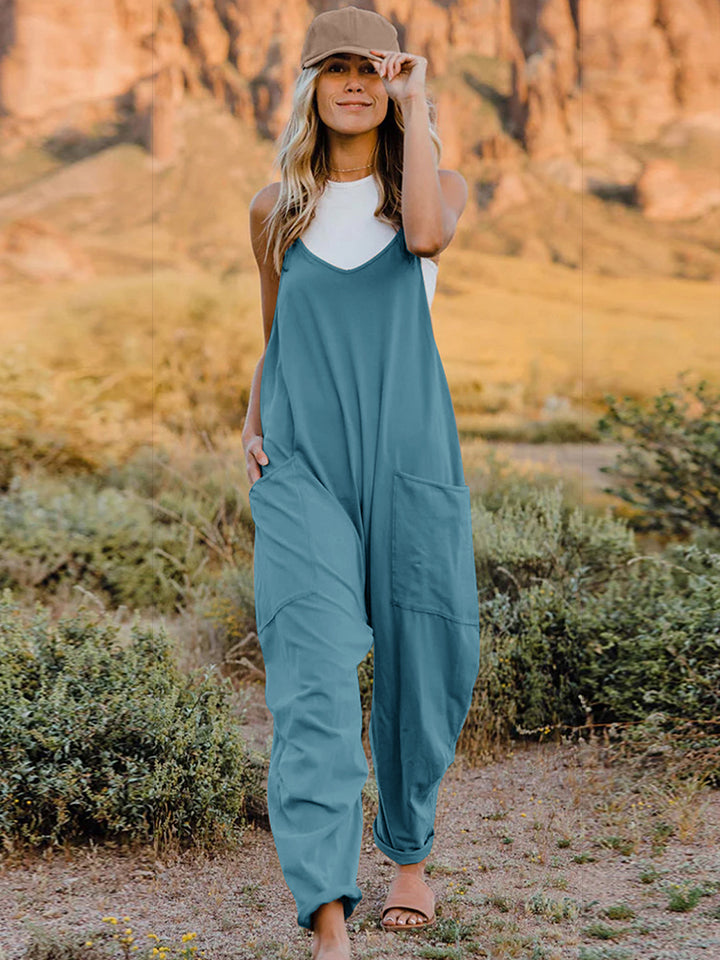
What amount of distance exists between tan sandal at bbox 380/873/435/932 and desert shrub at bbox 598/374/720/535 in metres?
3.14

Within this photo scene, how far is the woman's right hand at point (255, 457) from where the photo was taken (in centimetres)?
227

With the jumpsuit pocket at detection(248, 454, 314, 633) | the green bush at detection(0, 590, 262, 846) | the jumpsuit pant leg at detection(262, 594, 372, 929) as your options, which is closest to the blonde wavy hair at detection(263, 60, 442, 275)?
the jumpsuit pocket at detection(248, 454, 314, 633)

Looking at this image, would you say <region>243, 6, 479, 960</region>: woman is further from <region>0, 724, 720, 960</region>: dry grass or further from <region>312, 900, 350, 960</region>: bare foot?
<region>0, 724, 720, 960</region>: dry grass

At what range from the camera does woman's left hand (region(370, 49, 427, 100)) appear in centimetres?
219

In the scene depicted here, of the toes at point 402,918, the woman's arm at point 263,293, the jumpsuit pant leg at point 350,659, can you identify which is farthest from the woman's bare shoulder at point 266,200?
the toes at point 402,918

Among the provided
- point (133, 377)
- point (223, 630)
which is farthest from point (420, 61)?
point (133, 377)

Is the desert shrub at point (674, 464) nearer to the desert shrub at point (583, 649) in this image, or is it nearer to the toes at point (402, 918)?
the desert shrub at point (583, 649)

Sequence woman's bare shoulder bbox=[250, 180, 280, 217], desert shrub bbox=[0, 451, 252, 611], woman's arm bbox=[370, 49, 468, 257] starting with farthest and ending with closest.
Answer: desert shrub bbox=[0, 451, 252, 611] < woman's bare shoulder bbox=[250, 180, 280, 217] < woman's arm bbox=[370, 49, 468, 257]

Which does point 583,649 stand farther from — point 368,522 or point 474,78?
point 474,78

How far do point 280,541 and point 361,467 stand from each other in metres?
0.22

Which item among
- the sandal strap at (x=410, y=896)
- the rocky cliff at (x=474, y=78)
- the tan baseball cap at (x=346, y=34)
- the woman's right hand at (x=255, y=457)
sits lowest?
the sandal strap at (x=410, y=896)

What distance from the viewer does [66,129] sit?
9.20 m

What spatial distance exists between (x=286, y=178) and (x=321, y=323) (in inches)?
13.5

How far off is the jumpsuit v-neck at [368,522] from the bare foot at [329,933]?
1.6 inches
